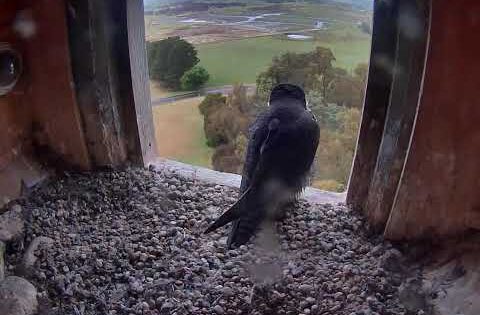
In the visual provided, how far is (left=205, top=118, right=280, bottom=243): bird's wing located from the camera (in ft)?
4.92

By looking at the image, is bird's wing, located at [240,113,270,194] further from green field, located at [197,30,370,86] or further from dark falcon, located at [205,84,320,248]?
green field, located at [197,30,370,86]

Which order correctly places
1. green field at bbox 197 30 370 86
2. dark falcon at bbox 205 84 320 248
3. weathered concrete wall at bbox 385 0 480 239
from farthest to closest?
green field at bbox 197 30 370 86 → dark falcon at bbox 205 84 320 248 → weathered concrete wall at bbox 385 0 480 239

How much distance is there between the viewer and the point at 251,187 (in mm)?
1568

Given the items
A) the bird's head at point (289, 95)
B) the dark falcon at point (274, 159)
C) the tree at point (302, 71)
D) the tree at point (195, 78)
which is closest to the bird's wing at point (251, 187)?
the dark falcon at point (274, 159)

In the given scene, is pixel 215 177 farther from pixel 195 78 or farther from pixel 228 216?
pixel 228 216

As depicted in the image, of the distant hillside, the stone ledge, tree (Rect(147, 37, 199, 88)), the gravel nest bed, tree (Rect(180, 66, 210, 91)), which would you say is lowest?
the gravel nest bed

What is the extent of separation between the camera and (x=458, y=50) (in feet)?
4.16

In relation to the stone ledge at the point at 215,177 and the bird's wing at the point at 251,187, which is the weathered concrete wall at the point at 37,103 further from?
the bird's wing at the point at 251,187

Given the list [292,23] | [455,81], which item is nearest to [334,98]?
[292,23]

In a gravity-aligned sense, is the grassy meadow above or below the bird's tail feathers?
above

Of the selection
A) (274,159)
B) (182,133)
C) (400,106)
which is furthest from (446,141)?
(182,133)

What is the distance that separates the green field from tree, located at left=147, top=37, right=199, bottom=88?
5cm

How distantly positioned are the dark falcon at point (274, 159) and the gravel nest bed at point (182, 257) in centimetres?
15

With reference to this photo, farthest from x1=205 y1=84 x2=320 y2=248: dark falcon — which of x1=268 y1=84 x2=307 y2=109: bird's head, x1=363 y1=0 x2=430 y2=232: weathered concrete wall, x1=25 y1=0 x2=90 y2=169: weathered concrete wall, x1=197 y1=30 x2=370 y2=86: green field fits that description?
x1=25 y1=0 x2=90 y2=169: weathered concrete wall
